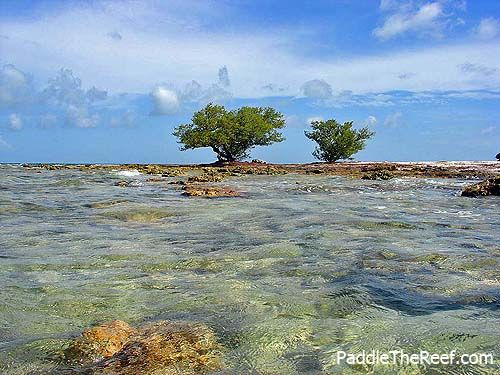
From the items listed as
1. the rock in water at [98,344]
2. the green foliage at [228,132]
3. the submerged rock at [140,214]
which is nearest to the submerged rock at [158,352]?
the rock in water at [98,344]

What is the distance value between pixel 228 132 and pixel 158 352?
5441cm

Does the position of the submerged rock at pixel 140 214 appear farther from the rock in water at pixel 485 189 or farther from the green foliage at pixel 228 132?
the green foliage at pixel 228 132

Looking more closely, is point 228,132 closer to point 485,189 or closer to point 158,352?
point 485,189

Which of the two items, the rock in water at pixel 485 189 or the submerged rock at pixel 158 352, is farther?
the rock in water at pixel 485 189

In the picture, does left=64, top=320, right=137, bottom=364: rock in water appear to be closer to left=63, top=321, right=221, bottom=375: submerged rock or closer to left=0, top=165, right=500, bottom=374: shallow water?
left=63, top=321, right=221, bottom=375: submerged rock

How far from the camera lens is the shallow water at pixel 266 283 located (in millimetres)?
4535

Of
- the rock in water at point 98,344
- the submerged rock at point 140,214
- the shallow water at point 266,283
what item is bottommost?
the submerged rock at point 140,214

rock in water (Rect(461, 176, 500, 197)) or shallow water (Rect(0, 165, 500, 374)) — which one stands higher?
rock in water (Rect(461, 176, 500, 197))

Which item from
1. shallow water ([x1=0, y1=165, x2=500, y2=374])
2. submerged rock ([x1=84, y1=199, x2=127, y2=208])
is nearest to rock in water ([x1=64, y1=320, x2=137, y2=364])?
shallow water ([x1=0, y1=165, x2=500, y2=374])

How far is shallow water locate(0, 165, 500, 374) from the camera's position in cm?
454

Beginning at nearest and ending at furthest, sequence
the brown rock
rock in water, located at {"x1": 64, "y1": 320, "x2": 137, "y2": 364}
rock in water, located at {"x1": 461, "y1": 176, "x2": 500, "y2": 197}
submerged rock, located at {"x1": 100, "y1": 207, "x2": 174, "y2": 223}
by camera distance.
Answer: the brown rock, rock in water, located at {"x1": 64, "y1": 320, "x2": 137, "y2": 364}, submerged rock, located at {"x1": 100, "y1": 207, "x2": 174, "y2": 223}, rock in water, located at {"x1": 461, "y1": 176, "x2": 500, "y2": 197}

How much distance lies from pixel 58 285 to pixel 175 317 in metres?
2.24

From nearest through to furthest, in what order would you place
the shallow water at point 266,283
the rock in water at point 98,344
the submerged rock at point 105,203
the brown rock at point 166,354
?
the brown rock at point 166,354 → the rock in water at point 98,344 → the shallow water at point 266,283 → the submerged rock at point 105,203

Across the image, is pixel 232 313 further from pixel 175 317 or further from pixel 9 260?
pixel 9 260
